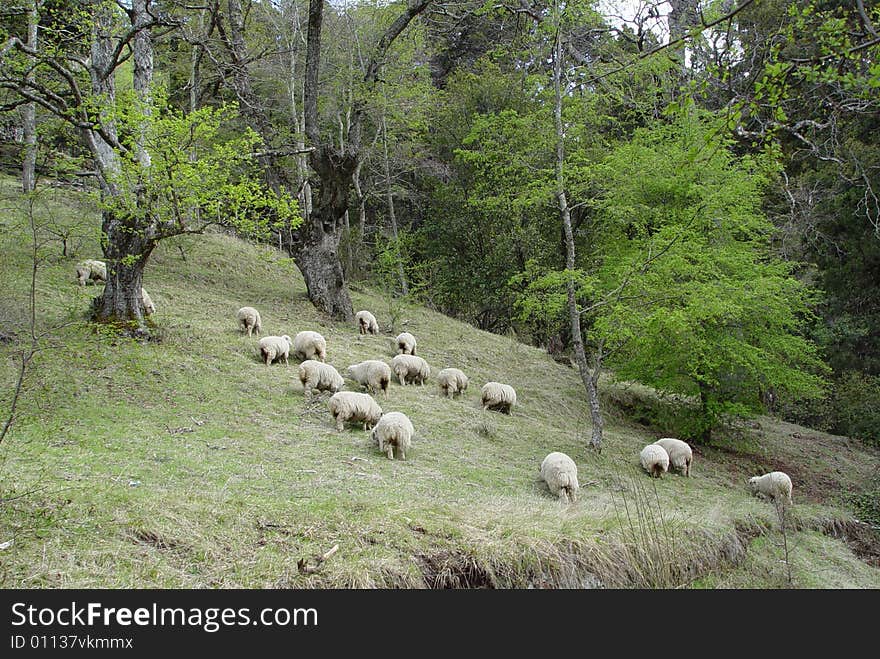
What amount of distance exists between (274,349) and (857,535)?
11.5 meters

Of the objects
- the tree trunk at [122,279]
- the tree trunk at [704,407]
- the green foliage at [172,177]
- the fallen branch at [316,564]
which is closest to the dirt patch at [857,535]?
the tree trunk at [704,407]

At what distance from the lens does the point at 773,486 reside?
11.5m

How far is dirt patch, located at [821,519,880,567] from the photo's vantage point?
10055 millimetres

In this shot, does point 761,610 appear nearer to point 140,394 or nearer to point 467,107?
point 140,394

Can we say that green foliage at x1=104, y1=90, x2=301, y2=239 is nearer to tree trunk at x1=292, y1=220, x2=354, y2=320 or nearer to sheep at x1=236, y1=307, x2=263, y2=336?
sheep at x1=236, y1=307, x2=263, y2=336

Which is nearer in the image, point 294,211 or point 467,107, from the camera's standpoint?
point 294,211

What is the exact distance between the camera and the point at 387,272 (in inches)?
795

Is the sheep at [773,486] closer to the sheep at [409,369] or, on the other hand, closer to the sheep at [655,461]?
the sheep at [655,461]

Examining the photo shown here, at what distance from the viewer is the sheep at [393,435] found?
885 cm

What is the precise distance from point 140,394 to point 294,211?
4.72 meters

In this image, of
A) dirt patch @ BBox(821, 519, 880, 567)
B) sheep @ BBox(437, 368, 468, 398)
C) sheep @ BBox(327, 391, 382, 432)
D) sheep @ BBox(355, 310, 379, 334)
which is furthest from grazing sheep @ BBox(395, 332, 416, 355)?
dirt patch @ BBox(821, 519, 880, 567)

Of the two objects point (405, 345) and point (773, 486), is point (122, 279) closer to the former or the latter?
point (405, 345)

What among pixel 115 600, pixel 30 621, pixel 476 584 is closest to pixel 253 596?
pixel 115 600

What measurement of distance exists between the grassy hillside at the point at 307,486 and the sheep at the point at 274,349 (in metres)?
0.31
